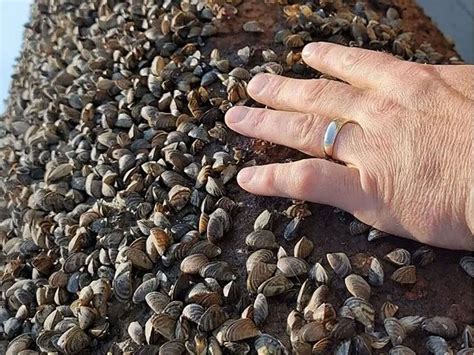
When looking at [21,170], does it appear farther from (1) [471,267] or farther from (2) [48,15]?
(1) [471,267]

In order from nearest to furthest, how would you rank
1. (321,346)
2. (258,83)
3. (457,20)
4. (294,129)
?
(321,346)
(294,129)
(258,83)
(457,20)

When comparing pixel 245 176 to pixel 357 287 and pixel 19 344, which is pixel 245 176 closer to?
pixel 357 287

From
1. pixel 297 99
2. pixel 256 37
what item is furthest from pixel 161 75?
pixel 297 99


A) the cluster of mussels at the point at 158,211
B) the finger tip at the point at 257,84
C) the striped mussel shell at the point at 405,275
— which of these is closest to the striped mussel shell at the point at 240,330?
the cluster of mussels at the point at 158,211

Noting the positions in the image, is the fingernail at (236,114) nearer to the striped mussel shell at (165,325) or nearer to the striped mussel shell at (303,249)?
the striped mussel shell at (303,249)

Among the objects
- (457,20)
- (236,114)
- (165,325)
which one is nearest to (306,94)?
(236,114)

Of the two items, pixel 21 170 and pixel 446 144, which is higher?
pixel 446 144
